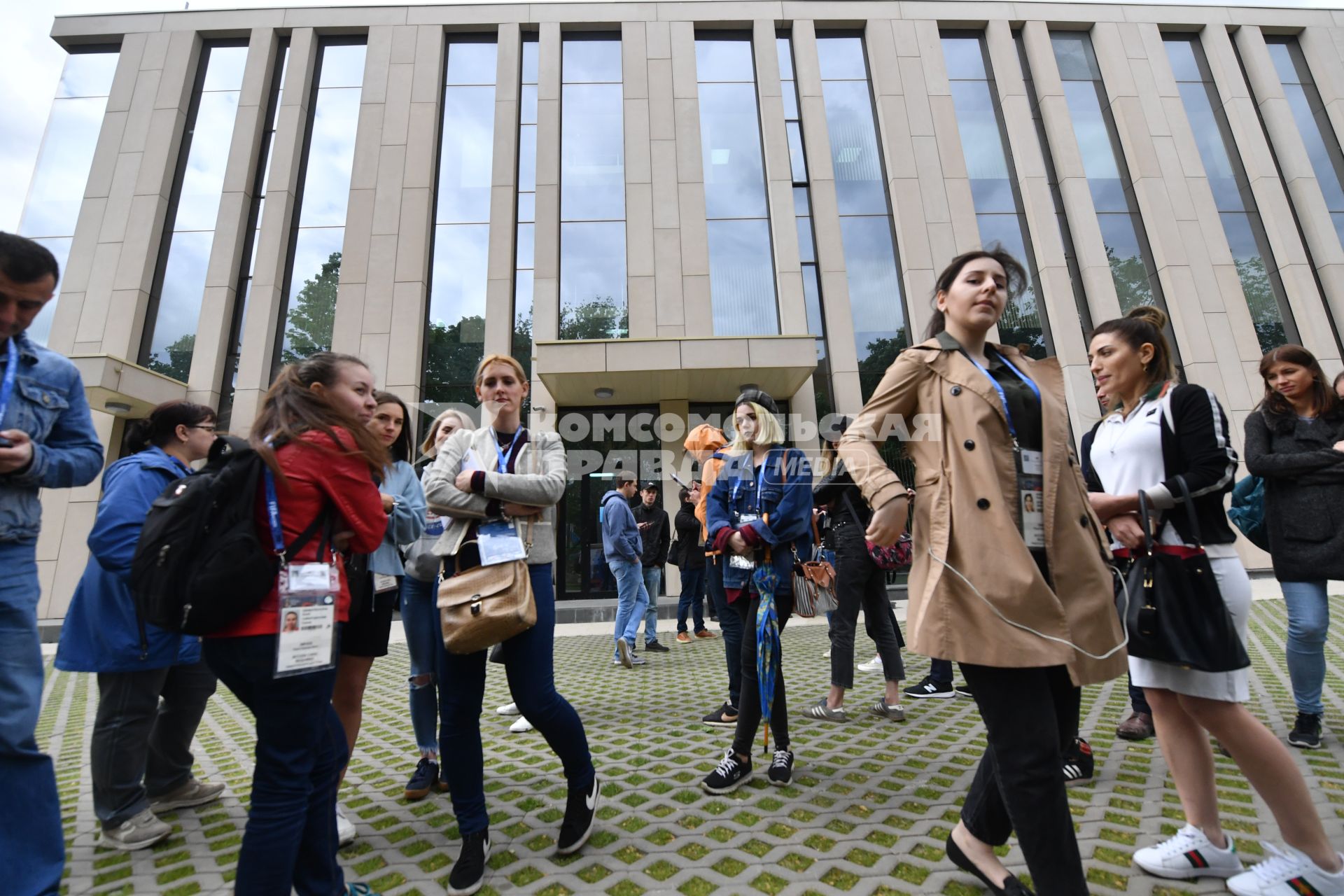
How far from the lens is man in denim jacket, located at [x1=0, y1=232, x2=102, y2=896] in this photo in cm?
205

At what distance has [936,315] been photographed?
97.2 inches

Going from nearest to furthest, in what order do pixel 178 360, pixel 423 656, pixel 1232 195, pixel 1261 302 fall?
pixel 423 656, pixel 178 360, pixel 1261 302, pixel 1232 195

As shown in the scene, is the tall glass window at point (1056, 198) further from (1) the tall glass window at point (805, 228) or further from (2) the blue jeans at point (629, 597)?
(2) the blue jeans at point (629, 597)

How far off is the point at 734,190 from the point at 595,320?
4539 millimetres

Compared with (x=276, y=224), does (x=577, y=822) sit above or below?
below

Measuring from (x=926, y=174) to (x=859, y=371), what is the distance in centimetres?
507

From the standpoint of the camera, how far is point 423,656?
3543mm

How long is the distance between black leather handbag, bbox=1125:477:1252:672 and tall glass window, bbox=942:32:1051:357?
522 inches

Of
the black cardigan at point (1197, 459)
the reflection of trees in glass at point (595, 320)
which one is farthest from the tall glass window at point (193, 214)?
the black cardigan at point (1197, 459)

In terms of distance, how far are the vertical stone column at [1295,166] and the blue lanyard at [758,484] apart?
17783 millimetres

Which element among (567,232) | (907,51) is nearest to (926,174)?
(907,51)

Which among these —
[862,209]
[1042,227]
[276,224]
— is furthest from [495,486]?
[1042,227]

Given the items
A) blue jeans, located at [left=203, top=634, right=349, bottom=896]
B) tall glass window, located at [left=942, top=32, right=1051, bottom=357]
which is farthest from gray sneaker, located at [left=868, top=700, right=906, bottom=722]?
tall glass window, located at [left=942, top=32, right=1051, bottom=357]

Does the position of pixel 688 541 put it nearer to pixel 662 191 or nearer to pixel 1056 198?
pixel 662 191
